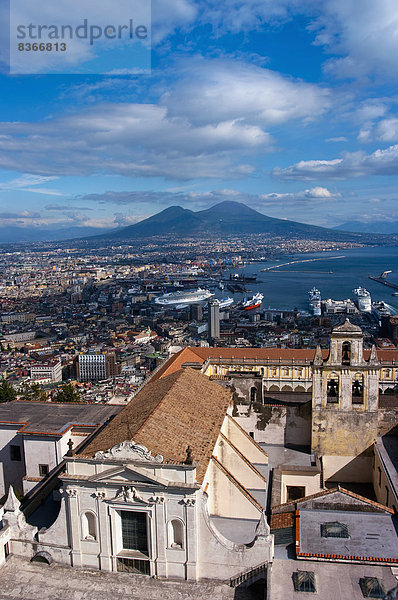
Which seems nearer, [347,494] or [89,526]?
[89,526]

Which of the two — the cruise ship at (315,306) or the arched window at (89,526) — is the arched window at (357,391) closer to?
the arched window at (89,526)

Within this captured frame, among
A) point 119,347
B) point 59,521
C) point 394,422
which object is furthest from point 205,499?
point 119,347

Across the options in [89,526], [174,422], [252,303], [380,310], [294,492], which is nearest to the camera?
[89,526]

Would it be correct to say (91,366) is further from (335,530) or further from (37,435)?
(335,530)

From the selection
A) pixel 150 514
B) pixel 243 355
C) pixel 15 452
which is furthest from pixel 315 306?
pixel 150 514

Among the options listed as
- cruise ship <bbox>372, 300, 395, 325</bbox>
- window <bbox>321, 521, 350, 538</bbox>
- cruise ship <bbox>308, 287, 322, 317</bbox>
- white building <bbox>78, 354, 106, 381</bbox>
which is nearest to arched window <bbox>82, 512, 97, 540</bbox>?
window <bbox>321, 521, 350, 538</bbox>
